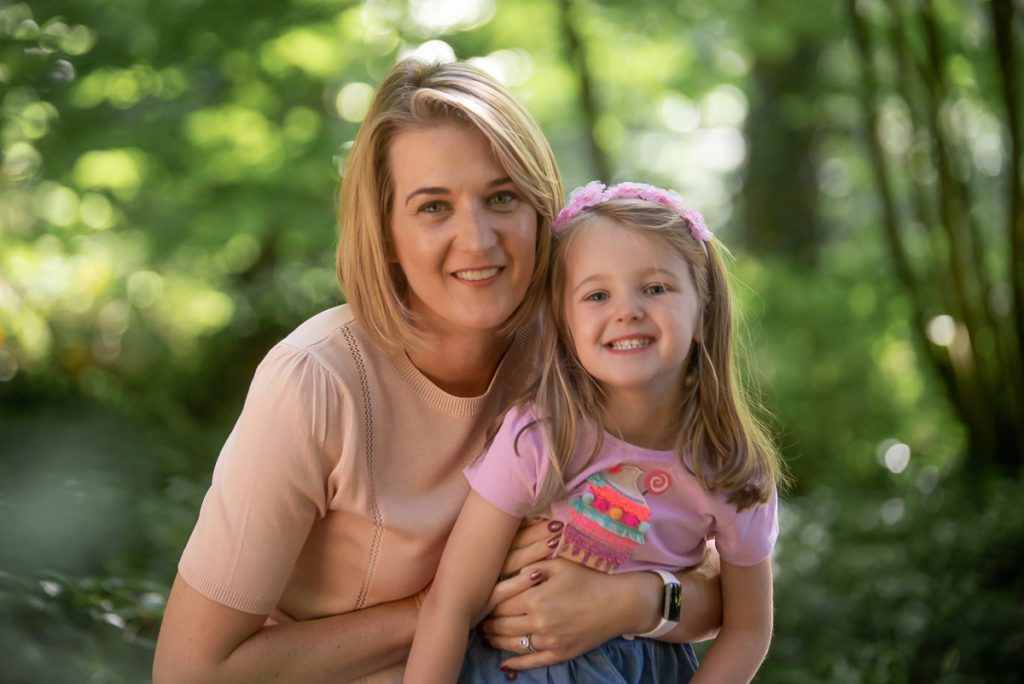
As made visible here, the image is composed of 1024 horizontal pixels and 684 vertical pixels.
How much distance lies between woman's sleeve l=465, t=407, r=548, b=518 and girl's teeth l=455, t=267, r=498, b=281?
312 millimetres

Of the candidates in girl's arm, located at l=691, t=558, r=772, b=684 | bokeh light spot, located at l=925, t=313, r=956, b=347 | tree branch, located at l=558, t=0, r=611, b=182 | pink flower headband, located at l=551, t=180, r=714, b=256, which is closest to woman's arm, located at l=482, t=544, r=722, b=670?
girl's arm, located at l=691, t=558, r=772, b=684

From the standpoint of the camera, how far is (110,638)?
2.79m

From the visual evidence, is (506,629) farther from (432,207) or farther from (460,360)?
(432,207)

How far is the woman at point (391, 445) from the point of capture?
7.50 feet

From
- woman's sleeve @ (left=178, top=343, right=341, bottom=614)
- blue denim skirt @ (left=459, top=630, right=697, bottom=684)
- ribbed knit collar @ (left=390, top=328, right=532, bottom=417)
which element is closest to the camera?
woman's sleeve @ (left=178, top=343, right=341, bottom=614)

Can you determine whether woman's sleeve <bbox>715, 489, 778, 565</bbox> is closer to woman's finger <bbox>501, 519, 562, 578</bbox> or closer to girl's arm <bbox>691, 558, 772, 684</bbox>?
girl's arm <bbox>691, 558, 772, 684</bbox>

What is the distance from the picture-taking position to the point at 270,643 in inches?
93.6

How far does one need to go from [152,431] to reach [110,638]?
161 inches

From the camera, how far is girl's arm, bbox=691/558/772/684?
249 centimetres

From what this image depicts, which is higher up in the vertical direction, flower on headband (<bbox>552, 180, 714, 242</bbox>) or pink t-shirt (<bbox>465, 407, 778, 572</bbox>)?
flower on headband (<bbox>552, 180, 714, 242</bbox>)

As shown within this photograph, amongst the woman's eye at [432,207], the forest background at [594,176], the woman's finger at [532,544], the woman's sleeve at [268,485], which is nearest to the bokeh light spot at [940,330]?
the forest background at [594,176]

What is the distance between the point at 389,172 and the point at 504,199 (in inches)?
9.8

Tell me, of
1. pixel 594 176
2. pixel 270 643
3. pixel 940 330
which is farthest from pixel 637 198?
pixel 594 176

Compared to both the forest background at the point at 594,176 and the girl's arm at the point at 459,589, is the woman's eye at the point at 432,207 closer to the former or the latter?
the forest background at the point at 594,176
